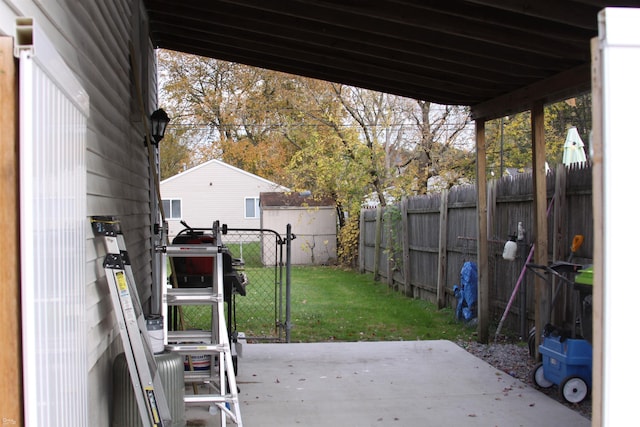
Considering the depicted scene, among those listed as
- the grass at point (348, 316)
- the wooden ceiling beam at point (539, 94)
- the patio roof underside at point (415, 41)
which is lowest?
the grass at point (348, 316)

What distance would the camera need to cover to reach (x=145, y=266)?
6250mm

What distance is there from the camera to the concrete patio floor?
4.89 meters

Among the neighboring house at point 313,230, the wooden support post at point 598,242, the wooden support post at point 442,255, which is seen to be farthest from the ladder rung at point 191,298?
the neighboring house at point 313,230

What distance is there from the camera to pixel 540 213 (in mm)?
6176

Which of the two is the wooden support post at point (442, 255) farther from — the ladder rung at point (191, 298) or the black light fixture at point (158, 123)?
the ladder rung at point (191, 298)

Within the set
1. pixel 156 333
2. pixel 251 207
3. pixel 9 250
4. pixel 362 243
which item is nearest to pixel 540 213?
pixel 156 333

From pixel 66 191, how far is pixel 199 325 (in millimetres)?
7130

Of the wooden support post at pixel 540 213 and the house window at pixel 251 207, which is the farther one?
the house window at pixel 251 207

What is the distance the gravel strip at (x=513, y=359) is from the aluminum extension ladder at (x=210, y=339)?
277 centimetres

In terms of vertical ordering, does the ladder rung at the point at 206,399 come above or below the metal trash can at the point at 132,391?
below

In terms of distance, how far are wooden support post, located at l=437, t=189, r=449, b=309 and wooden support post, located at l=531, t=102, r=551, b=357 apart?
3.66m

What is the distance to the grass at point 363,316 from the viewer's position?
28.4 feet

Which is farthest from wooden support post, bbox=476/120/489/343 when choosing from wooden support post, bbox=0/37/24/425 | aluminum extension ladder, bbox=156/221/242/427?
wooden support post, bbox=0/37/24/425

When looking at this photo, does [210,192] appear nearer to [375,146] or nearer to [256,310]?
[375,146]
